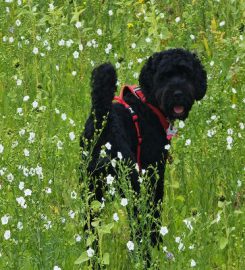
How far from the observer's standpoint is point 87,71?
8055mm

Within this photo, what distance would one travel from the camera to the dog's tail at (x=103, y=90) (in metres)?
5.13

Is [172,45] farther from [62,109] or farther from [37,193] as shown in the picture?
[37,193]

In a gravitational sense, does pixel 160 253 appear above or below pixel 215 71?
below

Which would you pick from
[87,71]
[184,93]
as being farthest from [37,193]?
[87,71]

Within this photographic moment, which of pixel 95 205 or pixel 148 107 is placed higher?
pixel 148 107

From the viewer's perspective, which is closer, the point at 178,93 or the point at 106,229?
the point at 106,229

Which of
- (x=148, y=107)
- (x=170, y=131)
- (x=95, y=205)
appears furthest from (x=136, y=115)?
(x=95, y=205)

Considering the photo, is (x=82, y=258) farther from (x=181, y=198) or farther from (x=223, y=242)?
(x=181, y=198)

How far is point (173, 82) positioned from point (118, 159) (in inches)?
29.5

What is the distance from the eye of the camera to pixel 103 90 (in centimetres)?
512

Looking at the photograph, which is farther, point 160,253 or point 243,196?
point 243,196

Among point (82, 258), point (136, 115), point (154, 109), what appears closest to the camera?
point (82, 258)

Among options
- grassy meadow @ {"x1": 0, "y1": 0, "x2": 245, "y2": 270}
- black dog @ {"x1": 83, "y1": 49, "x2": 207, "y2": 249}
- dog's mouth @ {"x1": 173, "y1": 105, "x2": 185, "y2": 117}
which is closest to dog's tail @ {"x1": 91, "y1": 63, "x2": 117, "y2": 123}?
black dog @ {"x1": 83, "y1": 49, "x2": 207, "y2": 249}

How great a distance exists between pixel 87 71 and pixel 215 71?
4.51 feet
